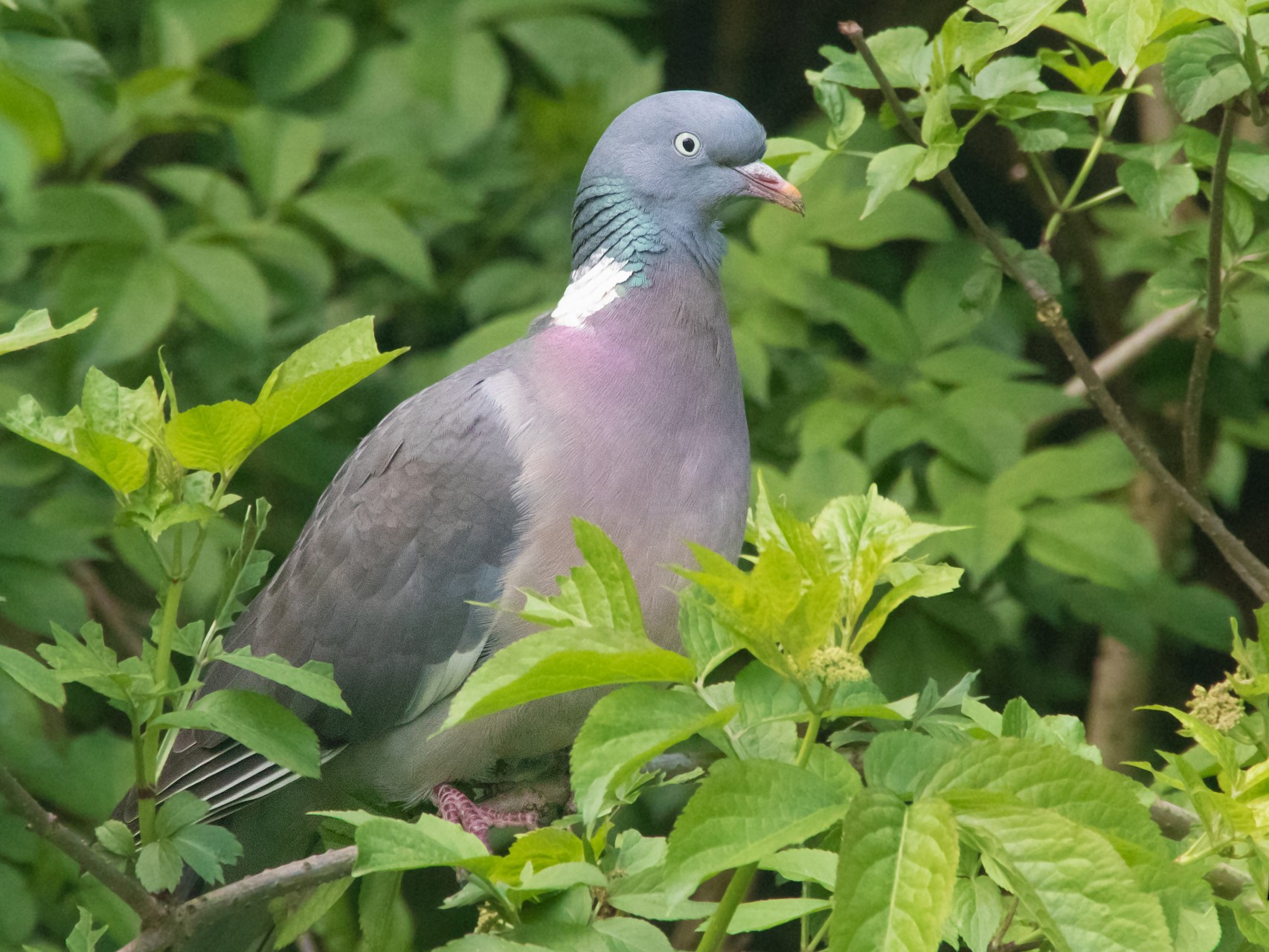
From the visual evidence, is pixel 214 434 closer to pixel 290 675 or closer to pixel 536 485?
pixel 290 675

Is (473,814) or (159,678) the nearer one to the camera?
(159,678)

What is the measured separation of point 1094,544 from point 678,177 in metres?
0.81

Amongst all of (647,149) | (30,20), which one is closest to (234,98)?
(30,20)

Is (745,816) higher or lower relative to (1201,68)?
lower

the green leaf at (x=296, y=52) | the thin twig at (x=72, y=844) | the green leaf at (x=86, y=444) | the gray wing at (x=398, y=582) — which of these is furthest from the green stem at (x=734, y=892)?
the green leaf at (x=296, y=52)

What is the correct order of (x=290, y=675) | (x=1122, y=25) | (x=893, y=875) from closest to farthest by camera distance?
(x=893, y=875) < (x=290, y=675) < (x=1122, y=25)

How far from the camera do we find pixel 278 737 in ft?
3.63

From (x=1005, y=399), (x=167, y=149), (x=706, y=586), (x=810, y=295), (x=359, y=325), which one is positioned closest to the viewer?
(x=706, y=586)

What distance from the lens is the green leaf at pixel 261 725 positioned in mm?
1079

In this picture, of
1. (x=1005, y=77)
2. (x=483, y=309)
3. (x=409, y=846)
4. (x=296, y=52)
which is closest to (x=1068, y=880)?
(x=409, y=846)

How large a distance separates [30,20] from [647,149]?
819mm

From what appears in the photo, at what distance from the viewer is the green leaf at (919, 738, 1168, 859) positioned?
2.62 ft

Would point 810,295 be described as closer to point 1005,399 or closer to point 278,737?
Answer: point 1005,399

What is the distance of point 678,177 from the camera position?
1885 mm
